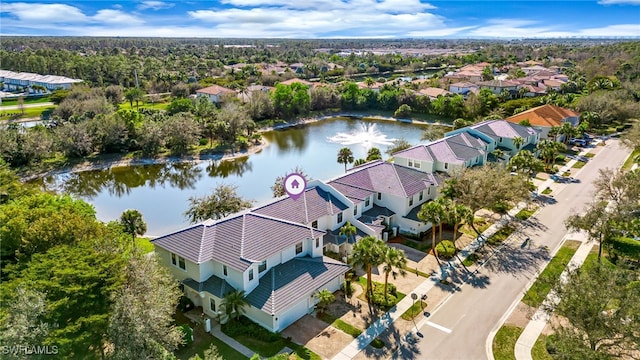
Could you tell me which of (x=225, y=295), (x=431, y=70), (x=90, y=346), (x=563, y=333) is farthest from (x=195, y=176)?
(x=431, y=70)

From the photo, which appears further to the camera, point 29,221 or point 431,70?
point 431,70

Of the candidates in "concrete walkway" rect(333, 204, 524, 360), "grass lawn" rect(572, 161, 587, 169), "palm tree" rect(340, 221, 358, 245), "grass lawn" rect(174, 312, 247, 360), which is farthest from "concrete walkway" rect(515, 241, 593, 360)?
"grass lawn" rect(572, 161, 587, 169)

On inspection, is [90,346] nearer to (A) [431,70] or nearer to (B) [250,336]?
(B) [250,336]

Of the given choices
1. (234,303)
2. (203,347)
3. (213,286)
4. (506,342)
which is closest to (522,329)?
(506,342)

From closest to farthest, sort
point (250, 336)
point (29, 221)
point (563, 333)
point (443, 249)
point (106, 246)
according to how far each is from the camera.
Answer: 1. point (563, 333)
2. point (106, 246)
3. point (250, 336)
4. point (29, 221)
5. point (443, 249)

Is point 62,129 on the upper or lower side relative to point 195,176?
upper

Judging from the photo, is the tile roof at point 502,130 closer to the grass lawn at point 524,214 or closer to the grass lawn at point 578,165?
the grass lawn at point 578,165

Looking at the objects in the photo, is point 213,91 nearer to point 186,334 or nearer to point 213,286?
point 213,286
